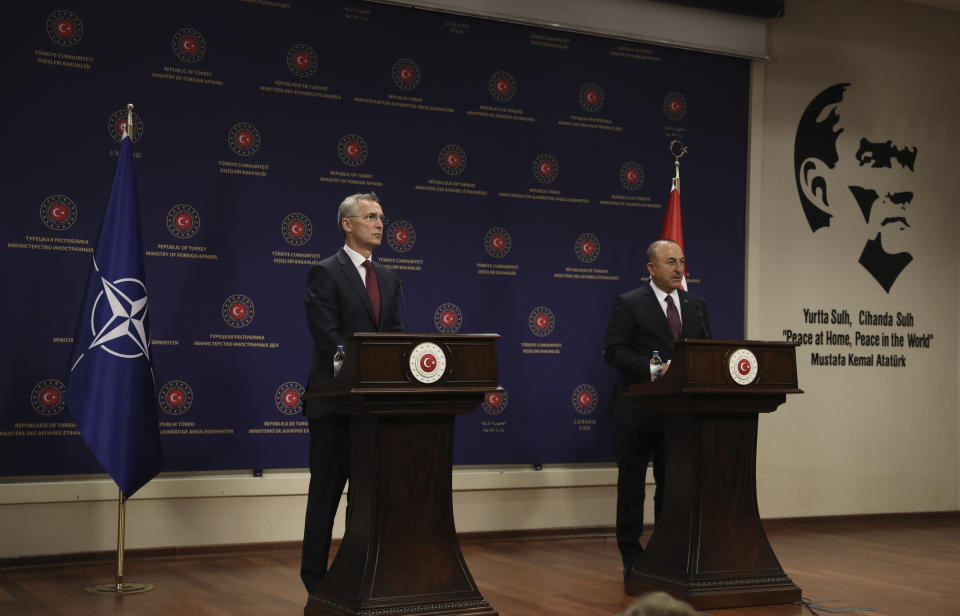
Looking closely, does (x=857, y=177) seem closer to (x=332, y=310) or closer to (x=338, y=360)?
(x=332, y=310)

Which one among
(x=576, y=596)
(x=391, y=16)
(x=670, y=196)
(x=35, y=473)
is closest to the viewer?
(x=576, y=596)

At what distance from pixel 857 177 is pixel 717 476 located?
4.20 meters

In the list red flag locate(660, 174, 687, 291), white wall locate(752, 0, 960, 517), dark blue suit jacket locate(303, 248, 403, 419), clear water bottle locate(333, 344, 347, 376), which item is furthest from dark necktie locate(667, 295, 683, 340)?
white wall locate(752, 0, 960, 517)

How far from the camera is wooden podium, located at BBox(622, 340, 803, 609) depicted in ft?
14.5

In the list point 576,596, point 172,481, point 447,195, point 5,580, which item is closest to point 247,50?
point 447,195

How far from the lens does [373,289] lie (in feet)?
14.5

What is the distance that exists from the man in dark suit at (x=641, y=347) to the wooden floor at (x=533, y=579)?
39 centimetres

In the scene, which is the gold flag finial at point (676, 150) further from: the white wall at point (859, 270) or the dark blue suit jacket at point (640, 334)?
the dark blue suit jacket at point (640, 334)

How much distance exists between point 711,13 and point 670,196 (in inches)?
57.3

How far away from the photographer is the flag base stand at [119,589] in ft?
15.5

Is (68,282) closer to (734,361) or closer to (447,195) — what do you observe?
(447,195)

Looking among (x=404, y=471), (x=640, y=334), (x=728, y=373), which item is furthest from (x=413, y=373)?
(x=640, y=334)

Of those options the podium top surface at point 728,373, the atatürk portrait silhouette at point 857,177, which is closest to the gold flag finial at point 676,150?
the atatürk portrait silhouette at point 857,177

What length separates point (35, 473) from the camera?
17.7 feet
